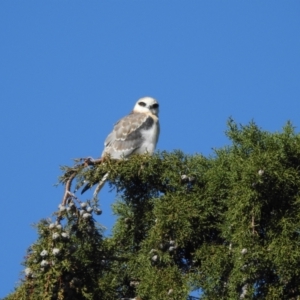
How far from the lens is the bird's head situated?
12211 mm

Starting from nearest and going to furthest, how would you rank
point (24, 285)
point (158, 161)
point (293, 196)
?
1. point (24, 285)
2. point (293, 196)
3. point (158, 161)

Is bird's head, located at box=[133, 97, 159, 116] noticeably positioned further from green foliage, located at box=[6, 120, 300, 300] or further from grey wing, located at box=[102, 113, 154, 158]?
green foliage, located at box=[6, 120, 300, 300]

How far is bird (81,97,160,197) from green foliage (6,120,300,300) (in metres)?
2.70

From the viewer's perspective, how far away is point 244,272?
23.6 ft

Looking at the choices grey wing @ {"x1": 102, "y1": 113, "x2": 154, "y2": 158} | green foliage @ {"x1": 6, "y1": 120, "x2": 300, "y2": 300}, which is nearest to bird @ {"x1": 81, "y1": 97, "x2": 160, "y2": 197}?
grey wing @ {"x1": 102, "y1": 113, "x2": 154, "y2": 158}

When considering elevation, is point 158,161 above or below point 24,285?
above

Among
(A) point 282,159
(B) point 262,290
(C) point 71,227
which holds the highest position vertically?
(A) point 282,159

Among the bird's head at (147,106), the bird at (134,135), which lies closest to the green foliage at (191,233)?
the bird at (134,135)

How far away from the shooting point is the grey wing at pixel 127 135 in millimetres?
11219

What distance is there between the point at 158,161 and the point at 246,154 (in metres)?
0.76

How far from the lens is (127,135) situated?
11438 millimetres

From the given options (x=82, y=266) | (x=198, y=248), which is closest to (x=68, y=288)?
(x=82, y=266)

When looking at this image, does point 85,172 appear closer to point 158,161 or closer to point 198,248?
point 158,161

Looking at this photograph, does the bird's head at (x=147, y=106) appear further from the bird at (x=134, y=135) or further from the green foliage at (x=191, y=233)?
the green foliage at (x=191, y=233)
